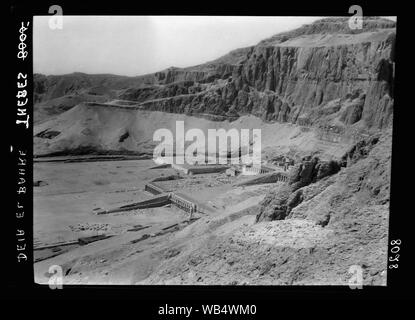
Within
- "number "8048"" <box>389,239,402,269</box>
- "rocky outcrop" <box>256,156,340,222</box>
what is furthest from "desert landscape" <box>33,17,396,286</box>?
"number "8048"" <box>389,239,402,269</box>

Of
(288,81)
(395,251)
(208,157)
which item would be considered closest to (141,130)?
(208,157)

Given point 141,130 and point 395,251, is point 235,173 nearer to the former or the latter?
point 141,130

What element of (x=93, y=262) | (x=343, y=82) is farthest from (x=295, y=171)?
(x=93, y=262)

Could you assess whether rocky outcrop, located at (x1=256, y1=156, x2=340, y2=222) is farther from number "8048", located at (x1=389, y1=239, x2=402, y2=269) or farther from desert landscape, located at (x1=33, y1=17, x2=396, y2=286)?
number "8048", located at (x1=389, y1=239, x2=402, y2=269)

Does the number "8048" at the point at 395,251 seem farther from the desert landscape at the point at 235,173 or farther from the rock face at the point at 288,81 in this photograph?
the rock face at the point at 288,81

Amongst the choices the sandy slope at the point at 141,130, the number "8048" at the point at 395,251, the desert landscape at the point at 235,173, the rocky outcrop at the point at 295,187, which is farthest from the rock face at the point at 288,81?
the number "8048" at the point at 395,251
